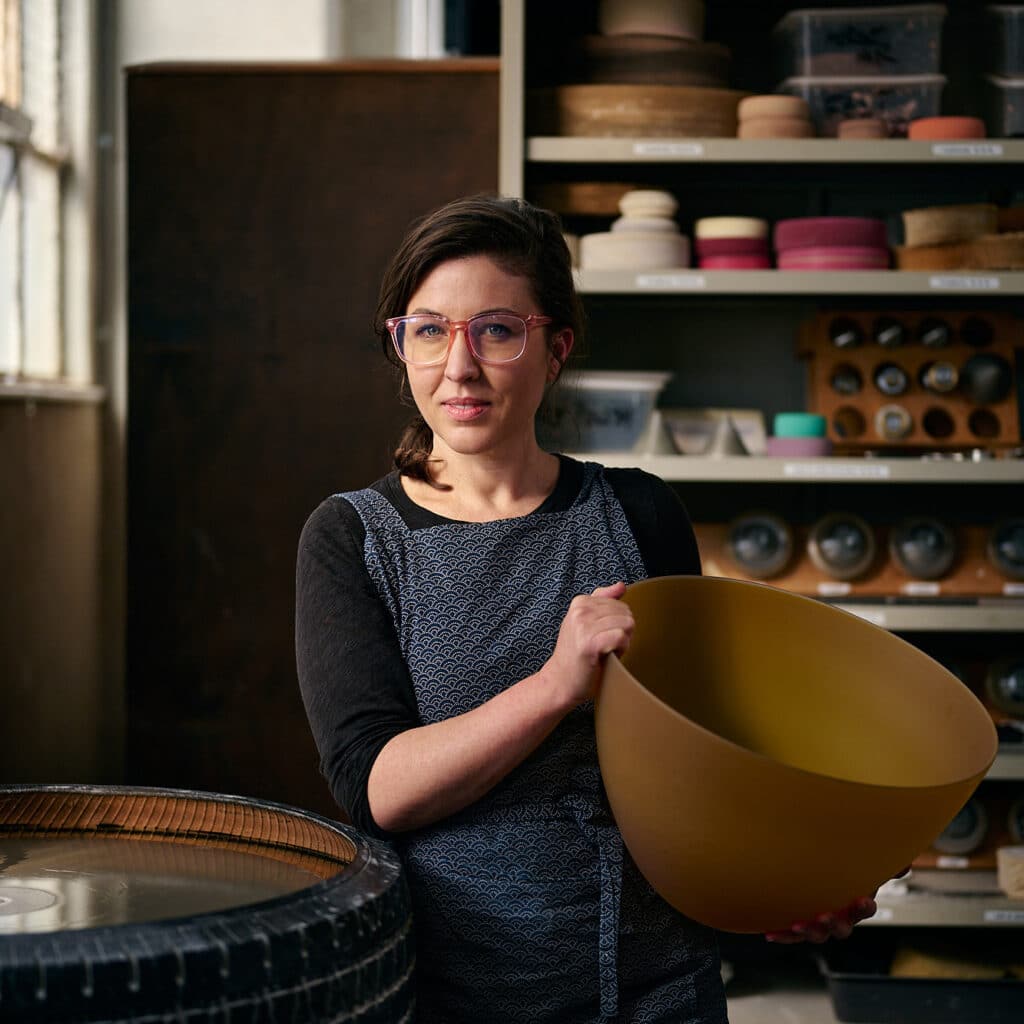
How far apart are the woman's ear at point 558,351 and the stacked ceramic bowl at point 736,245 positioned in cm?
146

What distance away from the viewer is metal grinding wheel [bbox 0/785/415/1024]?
58cm

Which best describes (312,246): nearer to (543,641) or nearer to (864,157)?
(864,157)

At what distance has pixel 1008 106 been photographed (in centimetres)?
264

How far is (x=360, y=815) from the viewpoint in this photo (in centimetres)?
98

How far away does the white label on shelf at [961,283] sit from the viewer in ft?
8.18

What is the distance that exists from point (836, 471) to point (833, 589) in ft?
0.85

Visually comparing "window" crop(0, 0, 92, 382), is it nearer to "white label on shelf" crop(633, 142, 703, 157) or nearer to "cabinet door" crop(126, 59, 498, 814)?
"cabinet door" crop(126, 59, 498, 814)

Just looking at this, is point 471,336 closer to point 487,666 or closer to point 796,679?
point 487,666

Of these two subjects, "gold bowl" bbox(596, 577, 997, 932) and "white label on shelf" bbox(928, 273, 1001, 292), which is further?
"white label on shelf" bbox(928, 273, 1001, 292)

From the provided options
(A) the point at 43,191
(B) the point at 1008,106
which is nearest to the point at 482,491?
(B) the point at 1008,106

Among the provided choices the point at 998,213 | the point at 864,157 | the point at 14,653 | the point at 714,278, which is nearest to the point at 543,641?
the point at 714,278

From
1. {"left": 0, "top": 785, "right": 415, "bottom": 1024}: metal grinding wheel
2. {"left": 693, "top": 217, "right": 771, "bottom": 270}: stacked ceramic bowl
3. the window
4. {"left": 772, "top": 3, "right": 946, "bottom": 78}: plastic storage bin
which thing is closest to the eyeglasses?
{"left": 0, "top": 785, "right": 415, "bottom": 1024}: metal grinding wheel

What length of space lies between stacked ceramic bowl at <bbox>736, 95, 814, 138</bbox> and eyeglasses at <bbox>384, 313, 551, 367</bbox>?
1.65 m

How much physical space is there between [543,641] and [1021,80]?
2122 mm
